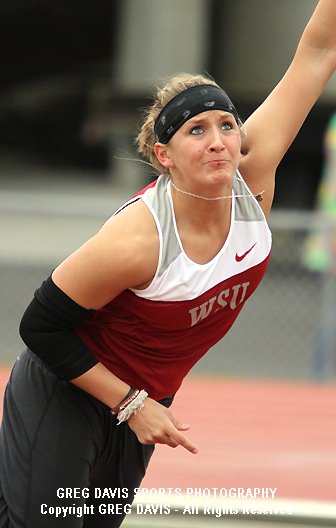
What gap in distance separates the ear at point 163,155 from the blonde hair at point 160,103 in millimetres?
132

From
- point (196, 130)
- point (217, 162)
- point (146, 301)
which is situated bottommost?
point (146, 301)

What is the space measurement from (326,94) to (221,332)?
440 inches

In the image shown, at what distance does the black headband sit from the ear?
0.06 feet

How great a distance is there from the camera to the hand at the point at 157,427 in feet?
6.82

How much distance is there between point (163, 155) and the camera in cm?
Result: 217

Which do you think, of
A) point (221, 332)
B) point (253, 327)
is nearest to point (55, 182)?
point (253, 327)

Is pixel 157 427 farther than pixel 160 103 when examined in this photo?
No

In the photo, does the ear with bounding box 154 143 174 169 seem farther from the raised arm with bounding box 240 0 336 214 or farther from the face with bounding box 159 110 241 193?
the raised arm with bounding box 240 0 336 214

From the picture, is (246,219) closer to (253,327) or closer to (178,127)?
(178,127)

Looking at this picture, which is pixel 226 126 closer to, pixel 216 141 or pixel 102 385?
pixel 216 141

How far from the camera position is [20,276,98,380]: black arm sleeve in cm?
203

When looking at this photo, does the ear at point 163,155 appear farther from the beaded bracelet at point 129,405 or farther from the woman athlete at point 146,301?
the beaded bracelet at point 129,405

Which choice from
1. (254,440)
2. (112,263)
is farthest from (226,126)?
(254,440)

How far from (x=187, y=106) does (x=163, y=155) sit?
0.60 feet
